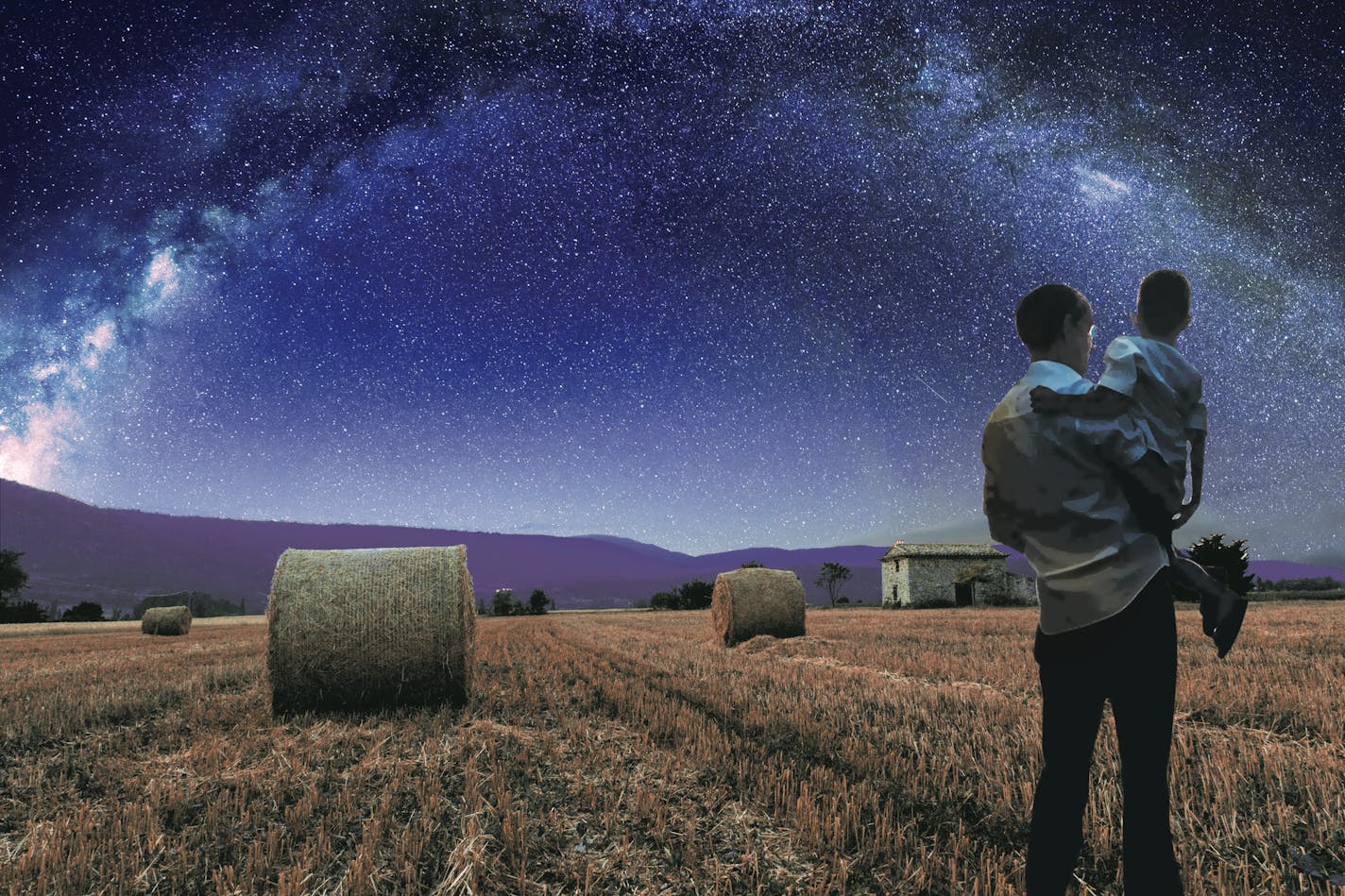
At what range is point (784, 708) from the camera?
22.8 ft

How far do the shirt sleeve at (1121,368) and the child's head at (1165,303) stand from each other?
0.54 ft

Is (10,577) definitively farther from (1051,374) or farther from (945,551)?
(1051,374)

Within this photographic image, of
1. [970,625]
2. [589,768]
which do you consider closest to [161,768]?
[589,768]

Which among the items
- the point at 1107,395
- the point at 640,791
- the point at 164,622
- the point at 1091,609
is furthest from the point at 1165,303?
the point at 164,622

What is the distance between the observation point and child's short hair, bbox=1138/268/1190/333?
6.57ft

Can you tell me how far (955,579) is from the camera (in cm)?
4547

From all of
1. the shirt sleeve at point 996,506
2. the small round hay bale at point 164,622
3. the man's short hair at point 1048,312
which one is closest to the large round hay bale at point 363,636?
the shirt sleeve at point 996,506

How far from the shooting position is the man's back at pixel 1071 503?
1854 mm

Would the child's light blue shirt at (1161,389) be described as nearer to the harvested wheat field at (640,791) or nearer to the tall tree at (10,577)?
the harvested wheat field at (640,791)

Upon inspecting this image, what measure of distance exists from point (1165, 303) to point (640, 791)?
12.7 ft

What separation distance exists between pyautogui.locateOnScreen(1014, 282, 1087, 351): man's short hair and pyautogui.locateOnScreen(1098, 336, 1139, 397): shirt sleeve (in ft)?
0.78

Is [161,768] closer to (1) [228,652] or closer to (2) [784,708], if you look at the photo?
(2) [784,708]

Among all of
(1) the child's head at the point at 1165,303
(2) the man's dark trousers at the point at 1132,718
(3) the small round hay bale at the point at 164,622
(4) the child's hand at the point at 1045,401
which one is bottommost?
(3) the small round hay bale at the point at 164,622

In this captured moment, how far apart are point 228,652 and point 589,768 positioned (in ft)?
47.8
